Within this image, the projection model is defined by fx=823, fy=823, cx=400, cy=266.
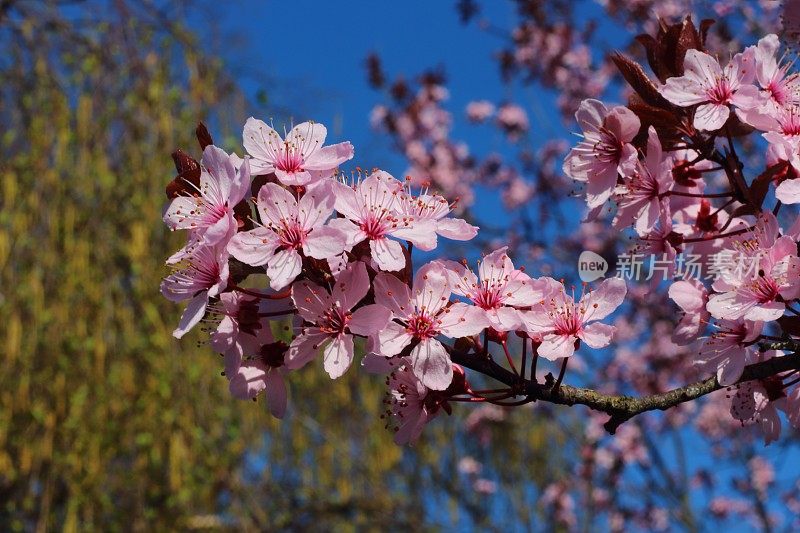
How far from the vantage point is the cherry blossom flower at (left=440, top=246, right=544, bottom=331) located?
3.27 ft

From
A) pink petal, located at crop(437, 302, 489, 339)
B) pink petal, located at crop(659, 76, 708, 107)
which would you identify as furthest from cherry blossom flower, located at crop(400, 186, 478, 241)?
pink petal, located at crop(659, 76, 708, 107)

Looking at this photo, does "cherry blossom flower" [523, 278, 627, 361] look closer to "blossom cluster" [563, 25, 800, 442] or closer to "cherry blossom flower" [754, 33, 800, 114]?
"blossom cluster" [563, 25, 800, 442]

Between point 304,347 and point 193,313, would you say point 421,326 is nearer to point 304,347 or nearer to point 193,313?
point 304,347

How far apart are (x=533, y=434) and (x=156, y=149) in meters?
3.04

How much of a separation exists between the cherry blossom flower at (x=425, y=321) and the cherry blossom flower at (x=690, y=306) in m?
0.35

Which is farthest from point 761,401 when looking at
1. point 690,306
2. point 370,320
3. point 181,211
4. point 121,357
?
point 121,357

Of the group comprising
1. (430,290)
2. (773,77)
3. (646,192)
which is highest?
(773,77)

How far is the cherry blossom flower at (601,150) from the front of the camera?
1106mm

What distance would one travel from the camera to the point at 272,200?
0.96m

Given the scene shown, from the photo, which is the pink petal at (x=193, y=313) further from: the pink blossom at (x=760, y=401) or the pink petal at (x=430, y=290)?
the pink blossom at (x=760, y=401)

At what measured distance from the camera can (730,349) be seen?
104 cm

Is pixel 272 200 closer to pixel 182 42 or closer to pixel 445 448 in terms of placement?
pixel 182 42

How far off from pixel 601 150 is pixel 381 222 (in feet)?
1.25

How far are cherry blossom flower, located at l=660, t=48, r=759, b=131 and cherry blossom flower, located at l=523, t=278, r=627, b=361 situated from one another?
0.85ft
